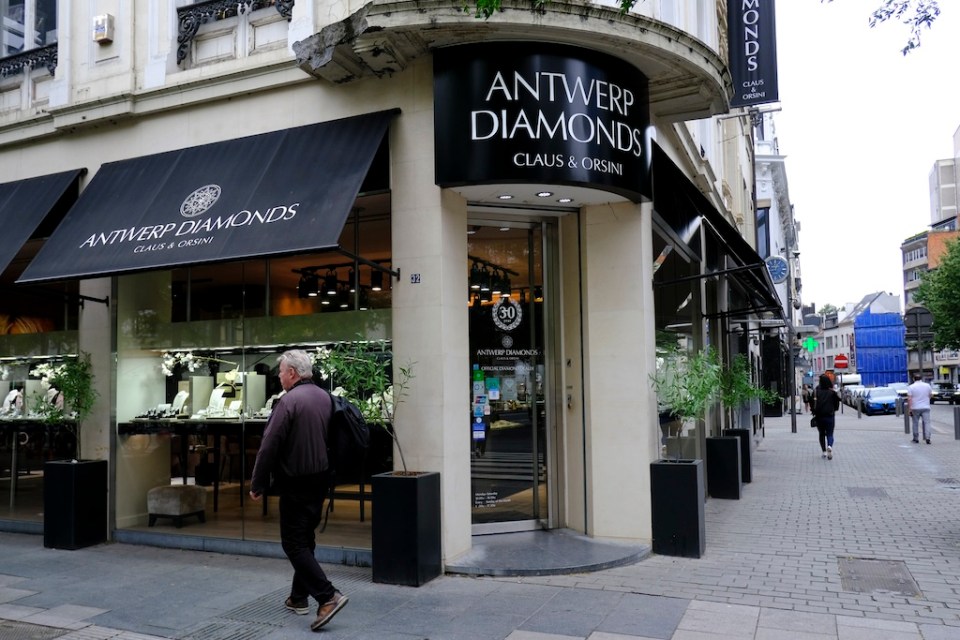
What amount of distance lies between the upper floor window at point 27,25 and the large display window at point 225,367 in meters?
3.95

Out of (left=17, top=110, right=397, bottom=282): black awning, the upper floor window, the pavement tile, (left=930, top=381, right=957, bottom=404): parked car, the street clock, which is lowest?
(left=930, top=381, right=957, bottom=404): parked car

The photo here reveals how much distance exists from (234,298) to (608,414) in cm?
431

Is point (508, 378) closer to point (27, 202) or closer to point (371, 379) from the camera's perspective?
point (371, 379)

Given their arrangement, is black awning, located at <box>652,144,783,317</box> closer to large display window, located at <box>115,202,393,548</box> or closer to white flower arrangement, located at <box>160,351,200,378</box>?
large display window, located at <box>115,202,393,548</box>

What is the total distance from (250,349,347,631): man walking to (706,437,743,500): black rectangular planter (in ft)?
24.7

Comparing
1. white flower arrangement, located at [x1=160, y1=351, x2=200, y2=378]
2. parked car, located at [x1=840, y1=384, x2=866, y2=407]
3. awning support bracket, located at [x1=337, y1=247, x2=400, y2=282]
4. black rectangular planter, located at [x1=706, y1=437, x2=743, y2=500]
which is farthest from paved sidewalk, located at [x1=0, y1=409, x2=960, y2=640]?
parked car, located at [x1=840, y1=384, x2=866, y2=407]

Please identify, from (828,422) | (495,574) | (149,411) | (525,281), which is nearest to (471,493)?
(495,574)

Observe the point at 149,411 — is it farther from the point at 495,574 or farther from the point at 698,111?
the point at 698,111

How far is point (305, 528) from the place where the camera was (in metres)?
5.71

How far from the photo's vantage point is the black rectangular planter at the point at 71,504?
8.38m

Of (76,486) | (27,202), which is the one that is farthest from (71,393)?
(27,202)

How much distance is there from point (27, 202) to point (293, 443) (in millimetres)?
6058

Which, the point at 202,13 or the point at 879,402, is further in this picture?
the point at 879,402

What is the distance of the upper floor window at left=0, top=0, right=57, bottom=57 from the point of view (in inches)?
414
